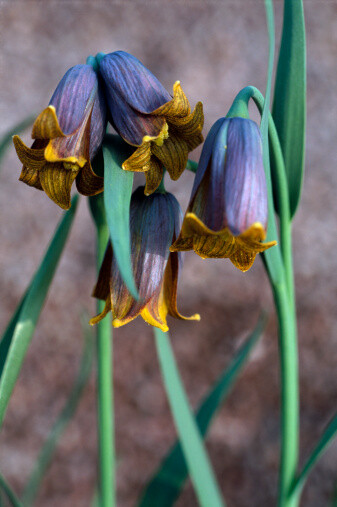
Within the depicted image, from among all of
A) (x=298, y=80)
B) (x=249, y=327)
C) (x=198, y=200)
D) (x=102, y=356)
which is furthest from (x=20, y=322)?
(x=249, y=327)

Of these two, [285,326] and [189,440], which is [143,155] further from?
[189,440]

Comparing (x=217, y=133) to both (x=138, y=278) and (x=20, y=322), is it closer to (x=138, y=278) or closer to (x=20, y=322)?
(x=138, y=278)

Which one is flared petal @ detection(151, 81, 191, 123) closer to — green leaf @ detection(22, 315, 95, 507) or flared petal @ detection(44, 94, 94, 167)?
flared petal @ detection(44, 94, 94, 167)

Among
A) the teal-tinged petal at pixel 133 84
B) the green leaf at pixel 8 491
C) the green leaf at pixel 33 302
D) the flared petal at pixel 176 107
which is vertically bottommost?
the green leaf at pixel 8 491

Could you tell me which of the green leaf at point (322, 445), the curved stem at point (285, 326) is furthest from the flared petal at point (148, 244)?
the green leaf at point (322, 445)

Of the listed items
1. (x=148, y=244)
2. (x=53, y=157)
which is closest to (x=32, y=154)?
(x=53, y=157)

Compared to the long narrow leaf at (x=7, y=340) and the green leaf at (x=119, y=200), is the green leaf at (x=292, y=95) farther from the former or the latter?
the long narrow leaf at (x=7, y=340)

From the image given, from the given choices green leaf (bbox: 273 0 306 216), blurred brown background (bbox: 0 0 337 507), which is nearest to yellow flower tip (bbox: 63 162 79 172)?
green leaf (bbox: 273 0 306 216)
